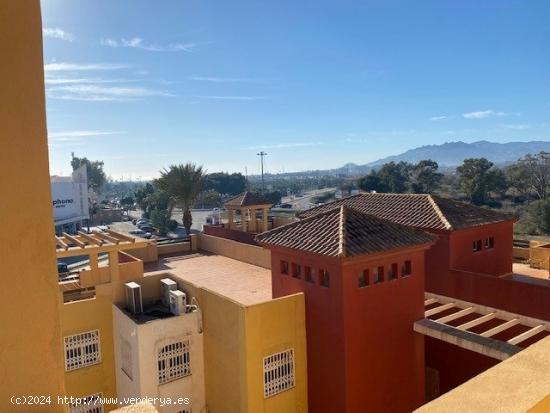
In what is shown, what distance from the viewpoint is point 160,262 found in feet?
74.8

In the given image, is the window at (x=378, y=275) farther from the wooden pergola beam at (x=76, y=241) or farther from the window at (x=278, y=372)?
the wooden pergola beam at (x=76, y=241)

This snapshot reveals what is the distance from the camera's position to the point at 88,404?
14.8m

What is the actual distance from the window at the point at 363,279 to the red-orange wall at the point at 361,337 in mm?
Answer: 106

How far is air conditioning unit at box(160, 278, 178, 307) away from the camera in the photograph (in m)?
15.1

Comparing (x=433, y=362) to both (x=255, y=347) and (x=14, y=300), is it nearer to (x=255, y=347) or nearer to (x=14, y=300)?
(x=255, y=347)

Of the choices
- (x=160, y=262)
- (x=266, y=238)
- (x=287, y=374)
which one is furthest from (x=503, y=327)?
(x=160, y=262)

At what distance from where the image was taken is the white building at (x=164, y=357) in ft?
42.6

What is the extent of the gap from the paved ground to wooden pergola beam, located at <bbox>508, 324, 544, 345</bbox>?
734 centimetres

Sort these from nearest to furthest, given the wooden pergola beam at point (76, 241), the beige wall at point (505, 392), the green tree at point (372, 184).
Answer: the beige wall at point (505, 392), the wooden pergola beam at point (76, 241), the green tree at point (372, 184)

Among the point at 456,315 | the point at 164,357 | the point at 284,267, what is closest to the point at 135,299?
the point at 164,357

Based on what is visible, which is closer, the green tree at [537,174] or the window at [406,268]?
the window at [406,268]

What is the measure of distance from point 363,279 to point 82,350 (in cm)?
953

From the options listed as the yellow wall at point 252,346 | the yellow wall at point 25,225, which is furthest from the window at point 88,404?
the yellow wall at point 25,225

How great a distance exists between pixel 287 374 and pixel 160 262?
12159 mm
